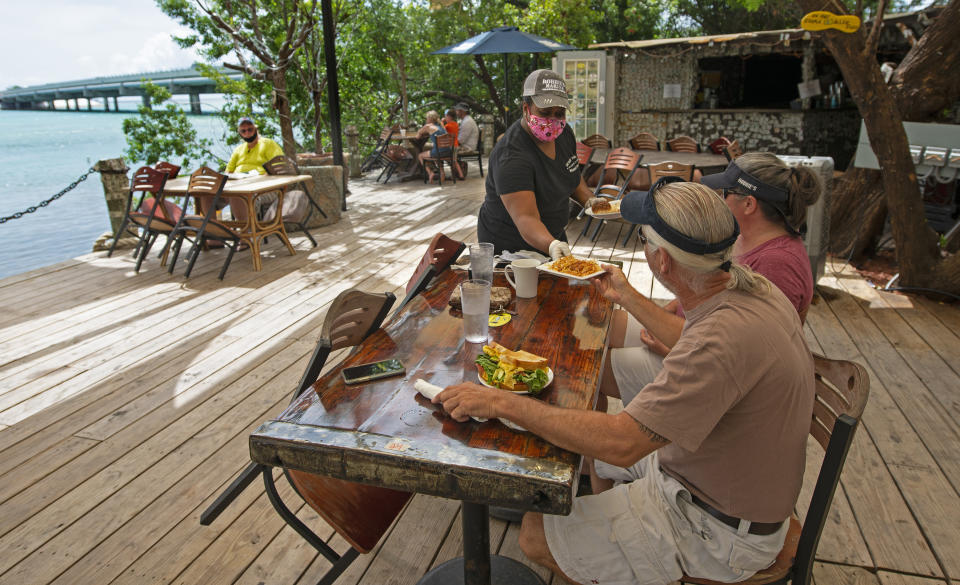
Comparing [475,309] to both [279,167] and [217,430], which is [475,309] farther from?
[279,167]

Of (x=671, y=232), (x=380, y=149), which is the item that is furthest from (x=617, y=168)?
(x=380, y=149)

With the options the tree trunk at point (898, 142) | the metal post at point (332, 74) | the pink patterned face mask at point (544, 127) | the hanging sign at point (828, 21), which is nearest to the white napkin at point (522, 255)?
the pink patterned face mask at point (544, 127)

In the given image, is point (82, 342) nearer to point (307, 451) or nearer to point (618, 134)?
point (307, 451)

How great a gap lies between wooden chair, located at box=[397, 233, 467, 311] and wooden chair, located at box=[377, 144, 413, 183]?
28.3ft

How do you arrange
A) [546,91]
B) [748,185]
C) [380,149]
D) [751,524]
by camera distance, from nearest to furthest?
[751,524] → [748,185] → [546,91] → [380,149]

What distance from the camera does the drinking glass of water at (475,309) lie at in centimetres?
177

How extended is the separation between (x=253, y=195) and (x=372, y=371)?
14.9 ft

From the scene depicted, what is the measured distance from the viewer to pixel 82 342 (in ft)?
13.6

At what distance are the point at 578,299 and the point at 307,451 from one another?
48.2 inches

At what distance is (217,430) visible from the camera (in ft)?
9.86

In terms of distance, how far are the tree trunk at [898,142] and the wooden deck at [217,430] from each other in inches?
10.9

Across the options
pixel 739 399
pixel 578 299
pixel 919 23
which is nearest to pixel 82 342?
pixel 578 299

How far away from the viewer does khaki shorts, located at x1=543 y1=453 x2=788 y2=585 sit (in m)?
1.43

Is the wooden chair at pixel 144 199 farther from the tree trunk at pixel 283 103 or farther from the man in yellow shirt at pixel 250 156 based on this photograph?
the tree trunk at pixel 283 103
